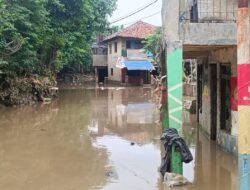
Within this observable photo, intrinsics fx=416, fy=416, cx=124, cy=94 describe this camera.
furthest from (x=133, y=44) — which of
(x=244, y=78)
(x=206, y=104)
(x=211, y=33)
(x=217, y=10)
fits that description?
(x=244, y=78)

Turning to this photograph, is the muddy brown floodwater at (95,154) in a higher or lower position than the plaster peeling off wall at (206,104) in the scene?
lower

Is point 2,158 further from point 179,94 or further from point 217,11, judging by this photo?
point 217,11

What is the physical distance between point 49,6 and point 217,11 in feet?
57.8

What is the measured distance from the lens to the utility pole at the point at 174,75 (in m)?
7.80

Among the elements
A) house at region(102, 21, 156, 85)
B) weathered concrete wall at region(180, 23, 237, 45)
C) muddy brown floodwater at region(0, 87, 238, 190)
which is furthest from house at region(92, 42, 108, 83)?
weathered concrete wall at region(180, 23, 237, 45)

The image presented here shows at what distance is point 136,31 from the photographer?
43500 mm

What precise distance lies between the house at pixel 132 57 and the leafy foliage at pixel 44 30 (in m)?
5.20

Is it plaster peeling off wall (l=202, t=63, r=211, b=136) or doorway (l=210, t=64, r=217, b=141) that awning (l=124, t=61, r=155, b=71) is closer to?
plaster peeling off wall (l=202, t=63, r=211, b=136)

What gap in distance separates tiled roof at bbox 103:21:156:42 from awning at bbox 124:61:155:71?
8.62 ft

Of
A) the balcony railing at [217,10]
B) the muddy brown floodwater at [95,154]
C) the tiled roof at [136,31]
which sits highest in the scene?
the tiled roof at [136,31]

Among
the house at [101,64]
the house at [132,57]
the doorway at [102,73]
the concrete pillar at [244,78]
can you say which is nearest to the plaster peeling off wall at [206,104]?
the concrete pillar at [244,78]

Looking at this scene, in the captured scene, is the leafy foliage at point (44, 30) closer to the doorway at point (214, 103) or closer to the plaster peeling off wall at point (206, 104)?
the plaster peeling off wall at point (206, 104)

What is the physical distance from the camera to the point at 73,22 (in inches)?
1089

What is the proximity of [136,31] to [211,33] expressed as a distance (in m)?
35.5
